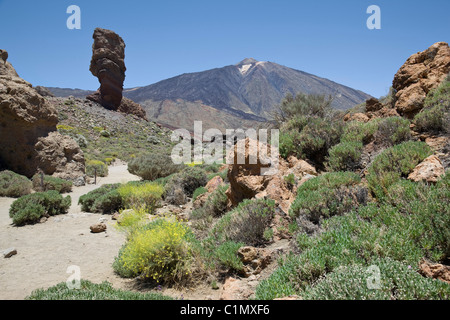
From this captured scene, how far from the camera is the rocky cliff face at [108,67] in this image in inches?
1635

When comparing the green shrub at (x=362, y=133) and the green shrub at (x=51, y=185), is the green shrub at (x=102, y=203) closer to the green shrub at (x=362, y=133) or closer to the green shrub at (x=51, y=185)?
the green shrub at (x=51, y=185)

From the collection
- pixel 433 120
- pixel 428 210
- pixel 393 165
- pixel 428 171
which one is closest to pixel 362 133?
pixel 433 120

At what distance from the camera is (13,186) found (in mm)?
10344

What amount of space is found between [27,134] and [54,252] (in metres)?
10.6

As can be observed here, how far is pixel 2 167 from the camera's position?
12875 millimetres

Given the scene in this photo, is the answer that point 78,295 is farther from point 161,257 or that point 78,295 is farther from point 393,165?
point 393,165

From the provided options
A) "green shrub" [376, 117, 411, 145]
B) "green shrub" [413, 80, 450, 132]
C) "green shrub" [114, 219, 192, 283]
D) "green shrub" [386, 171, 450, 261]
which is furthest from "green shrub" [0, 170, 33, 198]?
"green shrub" [413, 80, 450, 132]

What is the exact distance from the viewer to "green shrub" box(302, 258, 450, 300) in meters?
2.06

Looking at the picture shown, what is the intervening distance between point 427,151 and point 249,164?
10.7 ft

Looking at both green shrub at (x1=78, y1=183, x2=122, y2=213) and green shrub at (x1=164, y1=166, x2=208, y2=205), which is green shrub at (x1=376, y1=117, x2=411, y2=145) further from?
green shrub at (x1=78, y1=183, x2=122, y2=213)

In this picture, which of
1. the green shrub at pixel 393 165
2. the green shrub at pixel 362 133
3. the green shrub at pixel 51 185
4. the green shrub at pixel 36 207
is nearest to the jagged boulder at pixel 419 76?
the green shrub at pixel 362 133

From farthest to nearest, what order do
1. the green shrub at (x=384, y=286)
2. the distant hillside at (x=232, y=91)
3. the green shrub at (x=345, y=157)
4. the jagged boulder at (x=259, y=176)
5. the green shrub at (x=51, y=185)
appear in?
the distant hillside at (x=232, y=91) → the green shrub at (x=51, y=185) → the green shrub at (x=345, y=157) → the jagged boulder at (x=259, y=176) → the green shrub at (x=384, y=286)

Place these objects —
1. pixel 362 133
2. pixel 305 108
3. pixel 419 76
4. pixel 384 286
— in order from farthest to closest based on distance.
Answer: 1. pixel 305 108
2. pixel 419 76
3. pixel 362 133
4. pixel 384 286

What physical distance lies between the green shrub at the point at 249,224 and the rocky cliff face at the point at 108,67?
44.4 m
